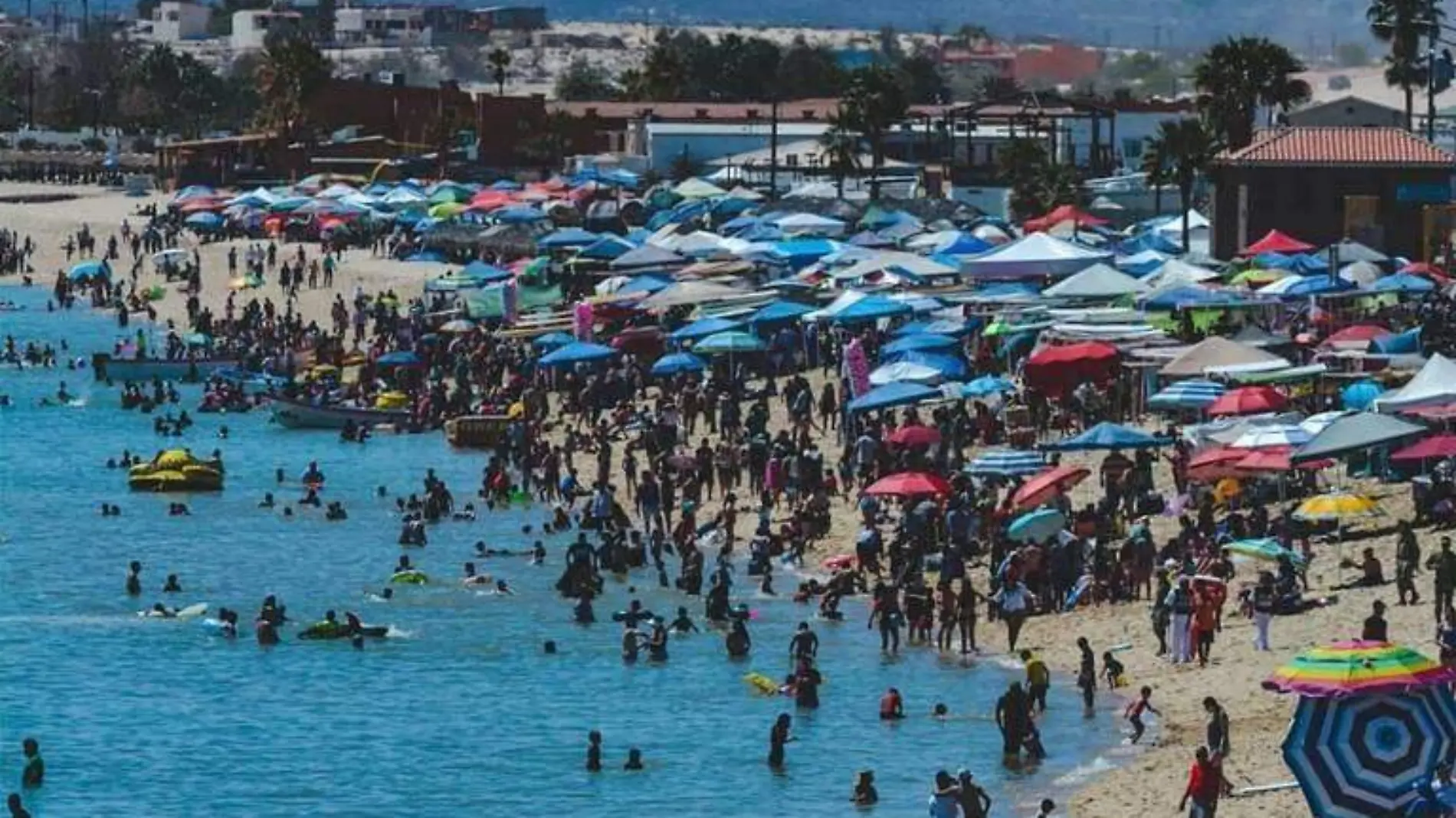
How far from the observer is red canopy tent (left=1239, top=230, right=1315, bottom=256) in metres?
61.4

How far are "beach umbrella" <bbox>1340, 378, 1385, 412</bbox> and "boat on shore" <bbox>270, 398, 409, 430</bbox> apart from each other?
22729 millimetres

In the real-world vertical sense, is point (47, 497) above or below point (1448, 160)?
below

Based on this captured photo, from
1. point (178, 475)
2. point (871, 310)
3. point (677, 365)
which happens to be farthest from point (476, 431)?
point (871, 310)

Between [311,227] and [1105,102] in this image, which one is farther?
[1105,102]

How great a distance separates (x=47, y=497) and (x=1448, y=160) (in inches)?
1174

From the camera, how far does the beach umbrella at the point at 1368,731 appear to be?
76.3 feet

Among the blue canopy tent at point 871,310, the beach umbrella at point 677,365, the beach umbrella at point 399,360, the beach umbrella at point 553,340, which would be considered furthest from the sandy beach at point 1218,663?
the beach umbrella at point 399,360

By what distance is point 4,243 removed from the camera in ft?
338

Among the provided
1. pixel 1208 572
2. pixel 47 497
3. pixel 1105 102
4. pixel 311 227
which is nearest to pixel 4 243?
pixel 311 227

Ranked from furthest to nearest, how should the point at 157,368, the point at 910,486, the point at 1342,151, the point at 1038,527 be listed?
the point at 157,368 < the point at 1342,151 < the point at 910,486 < the point at 1038,527

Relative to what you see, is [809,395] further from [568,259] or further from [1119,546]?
[568,259]

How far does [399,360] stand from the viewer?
211ft

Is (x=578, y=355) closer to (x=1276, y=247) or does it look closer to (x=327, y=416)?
(x=327, y=416)

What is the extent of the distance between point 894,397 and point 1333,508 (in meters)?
12.3
